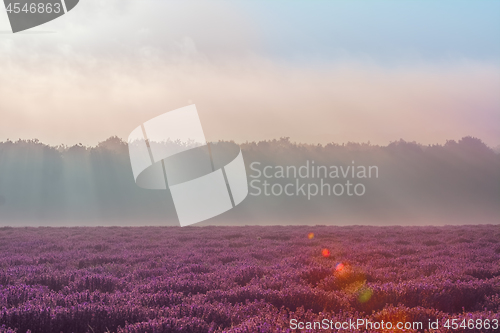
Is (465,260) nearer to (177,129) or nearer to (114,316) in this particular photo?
(114,316)

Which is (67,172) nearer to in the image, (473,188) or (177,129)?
(177,129)

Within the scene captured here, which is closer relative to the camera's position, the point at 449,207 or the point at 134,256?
the point at 134,256

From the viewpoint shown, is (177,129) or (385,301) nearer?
(385,301)

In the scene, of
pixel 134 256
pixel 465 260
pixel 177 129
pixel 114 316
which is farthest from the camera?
pixel 177 129

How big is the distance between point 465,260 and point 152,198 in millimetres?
53080

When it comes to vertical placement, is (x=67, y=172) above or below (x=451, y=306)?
above

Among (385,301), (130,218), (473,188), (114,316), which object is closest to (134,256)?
(114,316)

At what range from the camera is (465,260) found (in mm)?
8000

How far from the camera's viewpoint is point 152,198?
56875 mm

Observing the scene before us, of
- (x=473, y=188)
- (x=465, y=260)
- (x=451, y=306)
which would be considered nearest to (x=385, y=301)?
(x=451, y=306)

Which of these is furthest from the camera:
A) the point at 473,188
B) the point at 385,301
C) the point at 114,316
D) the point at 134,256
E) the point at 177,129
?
the point at 473,188

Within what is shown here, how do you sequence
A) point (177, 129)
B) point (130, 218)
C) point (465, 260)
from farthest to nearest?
point (130, 218) → point (177, 129) → point (465, 260)

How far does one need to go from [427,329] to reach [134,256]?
7.75 meters

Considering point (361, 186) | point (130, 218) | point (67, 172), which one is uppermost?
point (67, 172)
